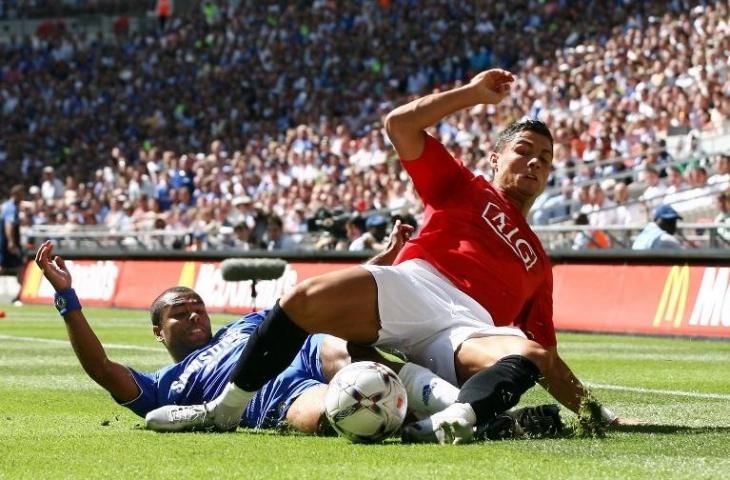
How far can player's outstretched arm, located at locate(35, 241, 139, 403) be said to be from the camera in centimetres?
781

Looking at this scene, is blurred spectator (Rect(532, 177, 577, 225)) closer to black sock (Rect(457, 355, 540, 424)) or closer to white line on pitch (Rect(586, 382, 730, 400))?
white line on pitch (Rect(586, 382, 730, 400))

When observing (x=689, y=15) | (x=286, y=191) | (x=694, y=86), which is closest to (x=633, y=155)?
(x=694, y=86)

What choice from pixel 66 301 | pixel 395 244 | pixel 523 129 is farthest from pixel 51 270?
pixel 523 129

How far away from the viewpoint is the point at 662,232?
761 inches

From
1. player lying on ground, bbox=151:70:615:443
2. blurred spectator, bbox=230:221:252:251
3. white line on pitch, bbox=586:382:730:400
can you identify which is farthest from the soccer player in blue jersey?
blurred spectator, bbox=230:221:252:251

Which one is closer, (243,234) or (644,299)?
(644,299)

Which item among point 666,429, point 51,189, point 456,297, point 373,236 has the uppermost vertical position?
point 456,297

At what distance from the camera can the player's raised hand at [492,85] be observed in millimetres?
7383

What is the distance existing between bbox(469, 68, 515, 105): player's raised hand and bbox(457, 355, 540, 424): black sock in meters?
1.25

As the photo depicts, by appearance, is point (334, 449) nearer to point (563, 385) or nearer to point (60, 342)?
point (563, 385)

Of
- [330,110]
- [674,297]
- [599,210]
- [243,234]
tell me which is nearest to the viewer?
[674,297]

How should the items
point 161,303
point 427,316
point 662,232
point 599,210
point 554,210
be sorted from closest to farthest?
point 427,316 → point 161,303 → point 662,232 → point 599,210 → point 554,210

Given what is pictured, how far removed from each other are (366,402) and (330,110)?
34.4 meters

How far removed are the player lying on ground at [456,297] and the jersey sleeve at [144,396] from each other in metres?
0.55
